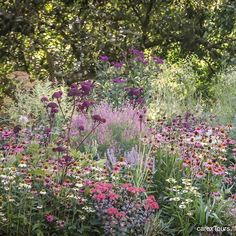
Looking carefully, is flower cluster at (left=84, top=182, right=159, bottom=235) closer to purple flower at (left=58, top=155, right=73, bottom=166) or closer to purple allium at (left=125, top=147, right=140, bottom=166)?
purple flower at (left=58, top=155, right=73, bottom=166)

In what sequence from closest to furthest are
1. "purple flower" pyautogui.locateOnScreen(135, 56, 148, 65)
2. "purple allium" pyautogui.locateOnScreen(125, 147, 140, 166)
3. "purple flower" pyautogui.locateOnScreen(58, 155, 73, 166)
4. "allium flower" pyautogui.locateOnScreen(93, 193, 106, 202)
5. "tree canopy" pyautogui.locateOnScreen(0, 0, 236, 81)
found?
"allium flower" pyautogui.locateOnScreen(93, 193, 106, 202), "purple flower" pyautogui.locateOnScreen(58, 155, 73, 166), "purple allium" pyautogui.locateOnScreen(125, 147, 140, 166), "purple flower" pyautogui.locateOnScreen(135, 56, 148, 65), "tree canopy" pyautogui.locateOnScreen(0, 0, 236, 81)

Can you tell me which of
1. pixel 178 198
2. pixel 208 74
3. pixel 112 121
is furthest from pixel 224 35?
pixel 178 198

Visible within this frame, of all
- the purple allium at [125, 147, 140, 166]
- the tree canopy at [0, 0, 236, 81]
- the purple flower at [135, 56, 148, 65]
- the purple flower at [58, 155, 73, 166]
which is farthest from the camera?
the tree canopy at [0, 0, 236, 81]

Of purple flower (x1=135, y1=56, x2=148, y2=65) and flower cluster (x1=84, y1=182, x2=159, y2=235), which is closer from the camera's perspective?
flower cluster (x1=84, y1=182, x2=159, y2=235)

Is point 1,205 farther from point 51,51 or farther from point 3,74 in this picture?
point 51,51

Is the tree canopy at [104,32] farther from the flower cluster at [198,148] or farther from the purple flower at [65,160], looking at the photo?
the purple flower at [65,160]

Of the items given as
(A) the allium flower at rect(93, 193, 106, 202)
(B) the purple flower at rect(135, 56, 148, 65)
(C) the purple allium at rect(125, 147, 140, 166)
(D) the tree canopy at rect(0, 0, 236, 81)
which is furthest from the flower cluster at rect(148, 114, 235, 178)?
(D) the tree canopy at rect(0, 0, 236, 81)

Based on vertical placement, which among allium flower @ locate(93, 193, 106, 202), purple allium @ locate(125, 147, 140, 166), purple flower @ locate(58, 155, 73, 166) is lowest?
allium flower @ locate(93, 193, 106, 202)

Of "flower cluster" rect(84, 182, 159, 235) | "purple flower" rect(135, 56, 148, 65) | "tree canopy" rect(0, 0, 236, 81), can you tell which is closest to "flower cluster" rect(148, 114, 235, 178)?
"flower cluster" rect(84, 182, 159, 235)

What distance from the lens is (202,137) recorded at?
467 centimetres

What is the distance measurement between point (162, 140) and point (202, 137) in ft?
1.27

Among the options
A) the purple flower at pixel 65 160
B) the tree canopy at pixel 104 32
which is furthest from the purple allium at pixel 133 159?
the tree canopy at pixel 104 32

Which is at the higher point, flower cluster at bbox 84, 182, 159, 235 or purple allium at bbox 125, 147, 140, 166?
purple allium at bbox 125, 147, 140, 166

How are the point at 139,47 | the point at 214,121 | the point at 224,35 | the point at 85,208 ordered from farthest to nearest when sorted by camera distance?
the point at 224,35 < the point at 139,47 < the point at 214,121 < the point at 85,208
